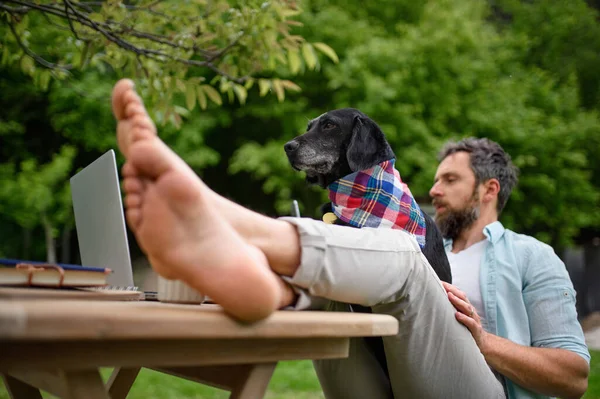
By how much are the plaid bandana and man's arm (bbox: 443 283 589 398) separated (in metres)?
0.38

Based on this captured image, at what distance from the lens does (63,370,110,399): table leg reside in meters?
0.77

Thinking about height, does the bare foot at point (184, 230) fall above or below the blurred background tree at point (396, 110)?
below

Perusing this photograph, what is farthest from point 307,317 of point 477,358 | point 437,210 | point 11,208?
point 11,208

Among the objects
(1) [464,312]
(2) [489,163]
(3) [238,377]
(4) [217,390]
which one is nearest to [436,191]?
(2) [489,163]

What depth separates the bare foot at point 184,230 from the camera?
0.84 m

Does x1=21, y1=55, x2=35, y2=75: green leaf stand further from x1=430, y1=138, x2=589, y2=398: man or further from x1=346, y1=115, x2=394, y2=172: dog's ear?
x1=430, y1=138, x2=589, y2=398: man

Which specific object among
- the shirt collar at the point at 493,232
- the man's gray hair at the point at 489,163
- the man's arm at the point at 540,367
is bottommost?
the man's arm at the point at 540,367

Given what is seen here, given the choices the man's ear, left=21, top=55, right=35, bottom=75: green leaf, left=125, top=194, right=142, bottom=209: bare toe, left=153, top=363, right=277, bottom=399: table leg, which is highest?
left=21, top=55, right=35, bottom=75: green leaf

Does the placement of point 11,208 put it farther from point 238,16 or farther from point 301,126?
point 238,16

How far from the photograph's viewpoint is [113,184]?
5.10 ft

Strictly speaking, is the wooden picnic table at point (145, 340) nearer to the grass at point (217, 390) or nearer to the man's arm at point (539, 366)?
the man's arm at point (539, 366)

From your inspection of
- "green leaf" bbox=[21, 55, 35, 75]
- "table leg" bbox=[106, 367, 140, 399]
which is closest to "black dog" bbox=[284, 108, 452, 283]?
"table leg" bbox=[106, 367, 140, 399]

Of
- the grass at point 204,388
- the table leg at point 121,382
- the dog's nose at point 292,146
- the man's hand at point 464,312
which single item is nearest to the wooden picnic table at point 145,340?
the man's hand at point 464,312

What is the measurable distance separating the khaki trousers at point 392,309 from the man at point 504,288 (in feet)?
0.38
